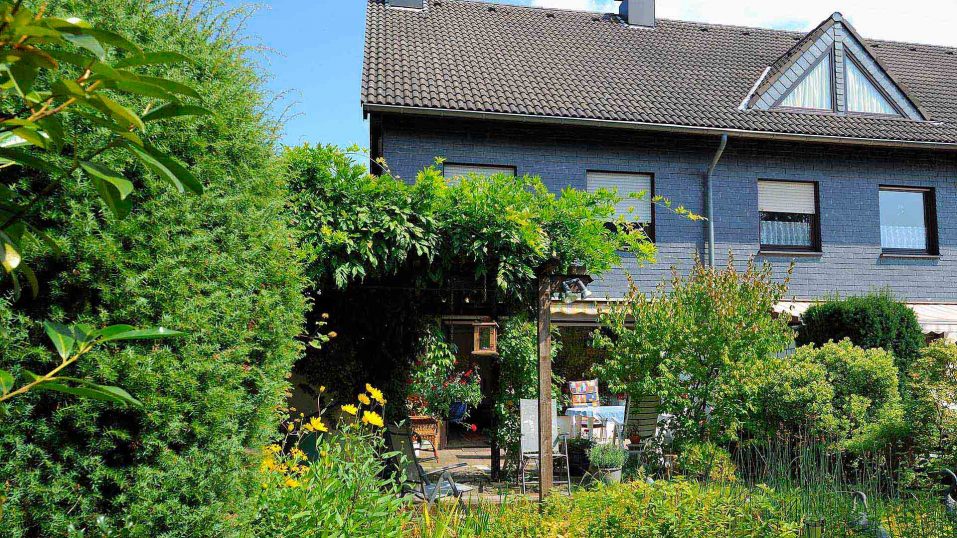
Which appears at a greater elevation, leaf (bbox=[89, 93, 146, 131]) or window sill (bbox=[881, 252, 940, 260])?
window sill (bbox=[881, 252, 940, 260])

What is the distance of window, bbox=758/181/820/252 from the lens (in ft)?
43.3

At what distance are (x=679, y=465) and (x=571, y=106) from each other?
6.99 m

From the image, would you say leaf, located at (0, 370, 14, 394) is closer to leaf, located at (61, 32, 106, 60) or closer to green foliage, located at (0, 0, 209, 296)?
green foliage, located at (0, 0, 209, 296)

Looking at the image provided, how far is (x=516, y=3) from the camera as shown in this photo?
16141 mm

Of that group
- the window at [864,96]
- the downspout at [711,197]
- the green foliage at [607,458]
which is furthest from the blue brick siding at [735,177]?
the green foliage at [607,458]

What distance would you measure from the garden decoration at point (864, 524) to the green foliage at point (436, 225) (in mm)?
2794

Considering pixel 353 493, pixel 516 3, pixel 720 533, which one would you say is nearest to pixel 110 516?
pixel 353 493

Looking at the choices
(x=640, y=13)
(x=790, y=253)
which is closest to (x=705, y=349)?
(x=790, y=253)

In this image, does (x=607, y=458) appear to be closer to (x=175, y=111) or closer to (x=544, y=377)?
(x=544, y=377)

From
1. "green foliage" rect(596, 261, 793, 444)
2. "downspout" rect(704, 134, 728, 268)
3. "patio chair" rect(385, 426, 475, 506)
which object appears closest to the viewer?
"patio chair" rect(385, 426, 475, 506)

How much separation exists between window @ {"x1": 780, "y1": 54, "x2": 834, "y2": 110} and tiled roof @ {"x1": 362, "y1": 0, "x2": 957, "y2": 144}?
1.09ft

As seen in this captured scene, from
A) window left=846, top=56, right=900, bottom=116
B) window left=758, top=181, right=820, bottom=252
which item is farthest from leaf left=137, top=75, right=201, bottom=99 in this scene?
window left=846, top=56, right=900, bottom=116

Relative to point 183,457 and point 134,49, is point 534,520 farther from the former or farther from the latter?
point 134,49

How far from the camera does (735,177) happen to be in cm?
1305
